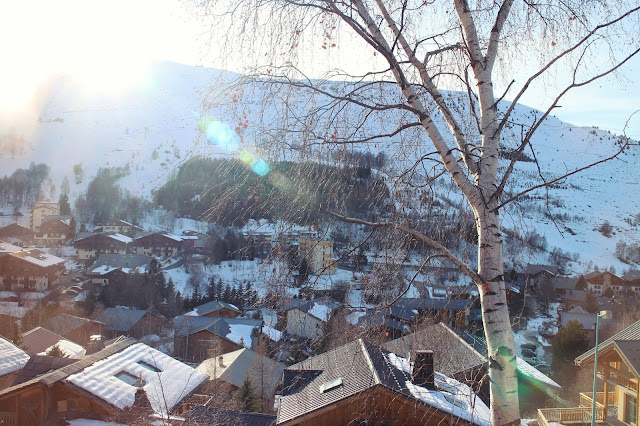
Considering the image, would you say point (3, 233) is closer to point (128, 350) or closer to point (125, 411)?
point (128, 350)

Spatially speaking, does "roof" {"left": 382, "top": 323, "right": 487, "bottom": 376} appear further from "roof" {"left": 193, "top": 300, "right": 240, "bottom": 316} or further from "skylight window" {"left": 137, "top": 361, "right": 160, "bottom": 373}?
"roof" {"left": 193, "top": 300, "right": 240, "bottom": 316}

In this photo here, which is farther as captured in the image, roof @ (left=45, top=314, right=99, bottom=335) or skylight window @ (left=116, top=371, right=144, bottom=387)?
roof @ (left=45, top=314, right=99, bottom=335)

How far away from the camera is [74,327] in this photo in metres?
21.2

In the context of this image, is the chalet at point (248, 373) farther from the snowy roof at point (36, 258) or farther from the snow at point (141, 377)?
the snowy roof at point (36, 258)

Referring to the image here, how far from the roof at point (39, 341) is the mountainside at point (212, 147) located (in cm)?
850

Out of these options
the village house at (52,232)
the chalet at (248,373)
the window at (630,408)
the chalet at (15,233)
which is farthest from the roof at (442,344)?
the village house at (52,232)

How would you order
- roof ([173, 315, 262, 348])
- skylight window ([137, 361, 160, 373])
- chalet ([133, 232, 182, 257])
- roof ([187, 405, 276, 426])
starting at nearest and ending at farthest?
roof ([187, 405, 276, 426]), skylight window ([137, 361, 160, 373]), roof ([173, 315, 262, 348]), chalet ([133, 232, 182, 257])

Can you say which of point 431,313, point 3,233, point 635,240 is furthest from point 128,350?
point 635,240

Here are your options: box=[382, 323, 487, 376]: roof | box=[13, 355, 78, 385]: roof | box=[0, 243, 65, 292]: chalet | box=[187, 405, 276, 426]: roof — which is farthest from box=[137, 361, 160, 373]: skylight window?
box=[0, 243, 65, 292]: chalet

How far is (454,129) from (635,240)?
56.1 m

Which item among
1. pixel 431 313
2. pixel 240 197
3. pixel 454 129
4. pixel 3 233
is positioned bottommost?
pixel 3 233

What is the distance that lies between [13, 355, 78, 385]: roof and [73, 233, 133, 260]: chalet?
27.2 meters

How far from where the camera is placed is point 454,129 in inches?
107

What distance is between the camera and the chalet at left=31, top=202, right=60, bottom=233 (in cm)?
4416
